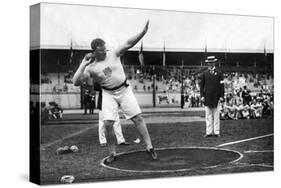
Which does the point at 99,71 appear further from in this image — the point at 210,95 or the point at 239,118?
the point at 239,118

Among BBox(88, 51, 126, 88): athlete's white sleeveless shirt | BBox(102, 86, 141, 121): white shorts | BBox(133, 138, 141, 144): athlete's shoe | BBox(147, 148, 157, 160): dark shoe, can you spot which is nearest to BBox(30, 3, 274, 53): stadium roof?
BBox(88, 51, 126, 88): athlete's white sleeveless shirt

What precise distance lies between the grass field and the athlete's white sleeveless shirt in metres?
0.57

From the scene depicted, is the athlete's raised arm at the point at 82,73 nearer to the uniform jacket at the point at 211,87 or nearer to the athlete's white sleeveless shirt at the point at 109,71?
the athlete's white sleeveless shirt at the point at 109,71

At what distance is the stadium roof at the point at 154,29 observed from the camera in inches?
361

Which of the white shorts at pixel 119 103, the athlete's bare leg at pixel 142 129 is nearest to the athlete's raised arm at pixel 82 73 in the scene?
the white shorts at pixel 119 103

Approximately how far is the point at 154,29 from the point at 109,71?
109 cm

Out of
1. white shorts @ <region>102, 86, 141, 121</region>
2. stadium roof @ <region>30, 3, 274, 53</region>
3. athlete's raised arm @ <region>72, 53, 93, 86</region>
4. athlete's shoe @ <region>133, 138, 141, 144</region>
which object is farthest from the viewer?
athlete's shoe @ <region>133, 138, 141, 144</region>

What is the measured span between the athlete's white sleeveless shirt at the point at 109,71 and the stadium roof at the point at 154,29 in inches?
9.9

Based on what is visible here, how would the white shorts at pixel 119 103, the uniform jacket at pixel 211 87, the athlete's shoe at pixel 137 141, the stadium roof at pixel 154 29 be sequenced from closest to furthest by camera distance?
the stadium roof at pixel 154 29, the white shorts at pixel 119 103, the athlete's shoe at pixel 137 141, the uniform jacket at pixel 211 87

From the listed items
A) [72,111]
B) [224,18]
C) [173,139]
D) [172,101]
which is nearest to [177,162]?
[173,139]

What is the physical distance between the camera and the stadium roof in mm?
9164

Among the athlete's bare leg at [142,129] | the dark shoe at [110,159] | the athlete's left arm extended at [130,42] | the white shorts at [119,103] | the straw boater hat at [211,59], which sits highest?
the athlete's left arm extended at [130,42]

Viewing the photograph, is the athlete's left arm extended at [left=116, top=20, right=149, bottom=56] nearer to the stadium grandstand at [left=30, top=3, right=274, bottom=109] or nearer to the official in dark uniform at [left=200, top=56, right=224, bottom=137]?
the stadium grandstand at [left=30, top=3, right=274, bottom=109]

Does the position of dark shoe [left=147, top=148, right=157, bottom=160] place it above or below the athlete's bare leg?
below
